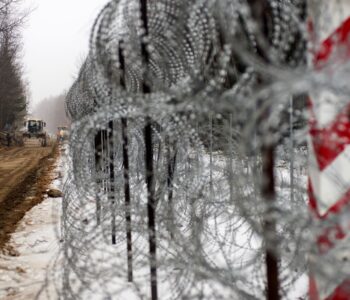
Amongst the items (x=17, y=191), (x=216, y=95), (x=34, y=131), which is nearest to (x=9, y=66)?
(x=34, y=131)

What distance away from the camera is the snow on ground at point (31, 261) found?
15.2ft

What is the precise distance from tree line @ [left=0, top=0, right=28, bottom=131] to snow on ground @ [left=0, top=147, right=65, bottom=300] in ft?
35.3

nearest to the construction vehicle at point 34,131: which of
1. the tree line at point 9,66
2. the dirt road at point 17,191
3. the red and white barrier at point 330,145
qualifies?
the tree line at point 9,66

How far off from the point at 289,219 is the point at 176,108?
557 millimetres

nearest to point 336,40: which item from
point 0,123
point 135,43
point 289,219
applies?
point 289,219

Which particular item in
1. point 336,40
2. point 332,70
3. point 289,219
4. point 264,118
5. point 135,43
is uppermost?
point 135,43

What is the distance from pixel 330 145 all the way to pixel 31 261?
4549 mm

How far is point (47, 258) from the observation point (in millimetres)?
5730

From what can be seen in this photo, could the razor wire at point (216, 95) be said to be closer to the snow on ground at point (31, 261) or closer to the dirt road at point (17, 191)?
the snow on ground at point (31, 261)

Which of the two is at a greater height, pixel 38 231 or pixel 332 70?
pixel 332 70

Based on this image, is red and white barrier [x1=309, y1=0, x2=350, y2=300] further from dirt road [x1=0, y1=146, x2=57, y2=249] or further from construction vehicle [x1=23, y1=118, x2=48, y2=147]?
construction vehicle [x1=23, y1=118, x2=48, y2=147]

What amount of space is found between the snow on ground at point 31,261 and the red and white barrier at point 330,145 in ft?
7.20

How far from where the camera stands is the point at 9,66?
31391 millimetres

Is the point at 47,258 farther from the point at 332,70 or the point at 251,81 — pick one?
the point at 332,70
